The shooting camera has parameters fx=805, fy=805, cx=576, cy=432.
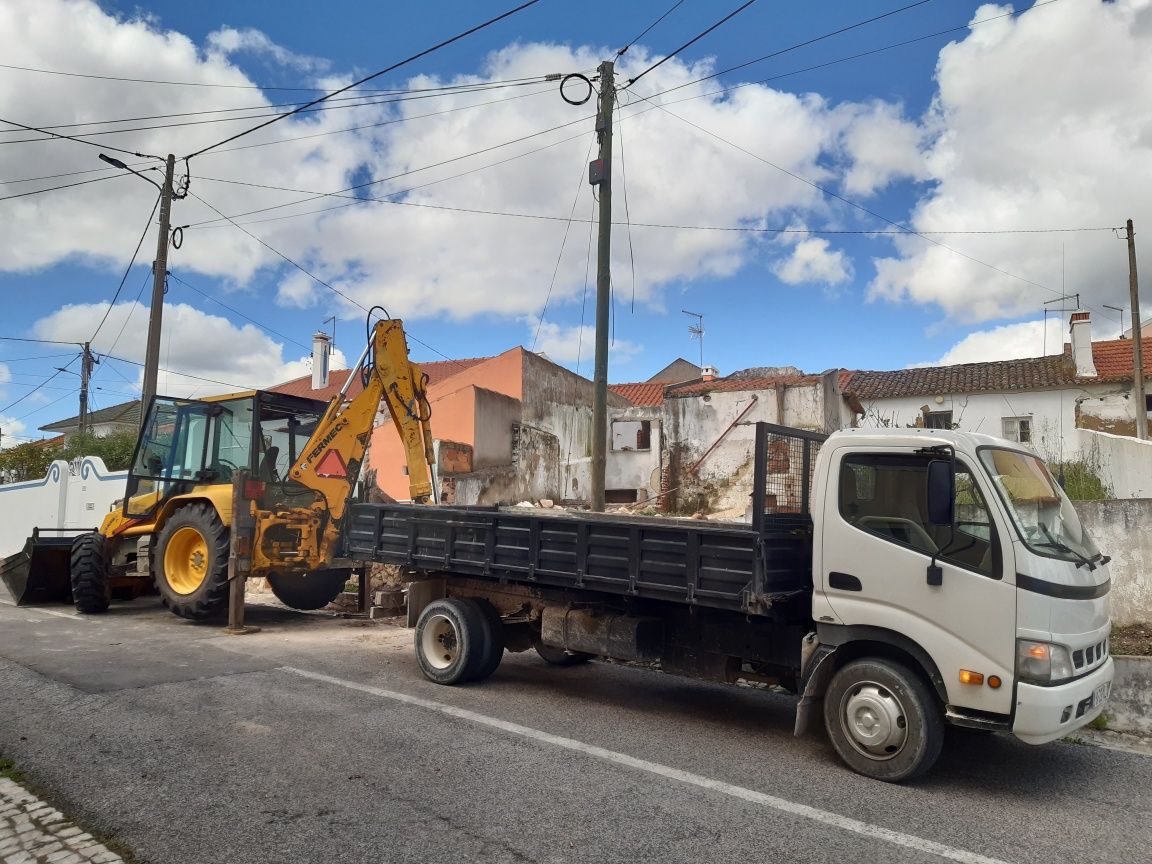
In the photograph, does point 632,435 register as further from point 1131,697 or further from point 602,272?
point 1131,697

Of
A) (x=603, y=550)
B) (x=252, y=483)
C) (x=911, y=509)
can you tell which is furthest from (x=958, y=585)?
(x=252, y=483)

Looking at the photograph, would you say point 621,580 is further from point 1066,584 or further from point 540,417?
point 540,417

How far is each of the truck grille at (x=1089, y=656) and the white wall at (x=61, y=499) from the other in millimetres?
20527

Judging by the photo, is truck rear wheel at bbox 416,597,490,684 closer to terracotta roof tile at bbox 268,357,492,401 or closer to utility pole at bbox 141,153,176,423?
utility pole at bbox 141,153,176,423

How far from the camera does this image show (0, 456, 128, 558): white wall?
20.8 meters

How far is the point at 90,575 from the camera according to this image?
1116cm

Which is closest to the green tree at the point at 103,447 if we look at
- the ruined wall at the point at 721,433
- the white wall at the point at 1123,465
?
the ruined wall at the point at 721,433

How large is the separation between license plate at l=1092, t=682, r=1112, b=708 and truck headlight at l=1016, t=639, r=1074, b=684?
1.58ft

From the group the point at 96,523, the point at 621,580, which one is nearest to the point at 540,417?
the point at 96,523

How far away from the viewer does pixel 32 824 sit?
13.3ft

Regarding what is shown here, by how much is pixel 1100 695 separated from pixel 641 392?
30005 millimetres

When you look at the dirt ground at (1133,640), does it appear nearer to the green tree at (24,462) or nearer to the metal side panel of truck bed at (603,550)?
the metal side panel of truck bed at (603,550)

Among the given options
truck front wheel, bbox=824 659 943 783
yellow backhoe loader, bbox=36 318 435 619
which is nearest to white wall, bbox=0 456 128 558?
yellow backhoe loader, bbox=36 318 435 619

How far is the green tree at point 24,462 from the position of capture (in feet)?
111
